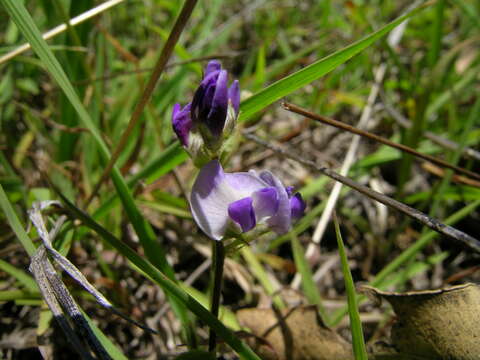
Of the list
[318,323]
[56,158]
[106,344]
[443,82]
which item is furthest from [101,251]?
[443,82]

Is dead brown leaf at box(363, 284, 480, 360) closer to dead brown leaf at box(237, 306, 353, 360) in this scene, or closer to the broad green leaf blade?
dead brown leaf at box(237, 306, 353, 360)

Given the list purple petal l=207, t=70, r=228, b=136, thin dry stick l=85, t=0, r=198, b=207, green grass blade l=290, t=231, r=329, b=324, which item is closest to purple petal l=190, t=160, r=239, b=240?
purple petal l=207, t=70, r=228, b=136

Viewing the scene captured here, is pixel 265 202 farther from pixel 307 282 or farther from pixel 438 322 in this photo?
pixel 307 282

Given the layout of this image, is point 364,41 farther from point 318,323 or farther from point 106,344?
point 106,344

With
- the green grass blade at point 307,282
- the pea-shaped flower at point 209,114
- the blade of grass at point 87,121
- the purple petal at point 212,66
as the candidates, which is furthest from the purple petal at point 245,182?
the green grass blade at point 307,282

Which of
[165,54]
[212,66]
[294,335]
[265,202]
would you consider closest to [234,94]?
[212,66]

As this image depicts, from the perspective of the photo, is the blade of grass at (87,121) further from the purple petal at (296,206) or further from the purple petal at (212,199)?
the purple petal at (296,206)

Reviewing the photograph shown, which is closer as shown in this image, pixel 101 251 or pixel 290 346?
pixel 290 346
